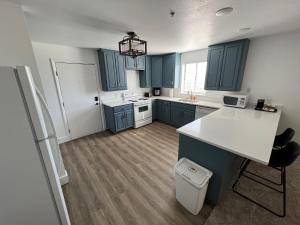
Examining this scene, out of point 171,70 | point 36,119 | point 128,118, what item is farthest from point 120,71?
point 36,119

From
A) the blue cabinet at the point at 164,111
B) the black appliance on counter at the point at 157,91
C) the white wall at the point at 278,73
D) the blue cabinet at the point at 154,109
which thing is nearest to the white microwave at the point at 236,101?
the white wall at the point at 278,73

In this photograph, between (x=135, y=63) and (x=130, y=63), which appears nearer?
(x=130, y=63)

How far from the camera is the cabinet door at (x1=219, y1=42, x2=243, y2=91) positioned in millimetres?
2812

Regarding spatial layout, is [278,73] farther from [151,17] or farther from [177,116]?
[151,17]

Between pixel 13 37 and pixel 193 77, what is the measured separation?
4080 millimetres

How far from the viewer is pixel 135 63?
13.8ft

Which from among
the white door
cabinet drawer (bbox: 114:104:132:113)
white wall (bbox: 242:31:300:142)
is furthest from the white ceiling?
cabinet drawer (bbox: 114:104:132:113)

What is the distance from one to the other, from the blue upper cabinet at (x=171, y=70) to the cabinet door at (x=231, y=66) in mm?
1545

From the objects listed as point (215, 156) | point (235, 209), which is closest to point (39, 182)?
point (215, 156)

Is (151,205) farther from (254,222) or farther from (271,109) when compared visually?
(271,109)

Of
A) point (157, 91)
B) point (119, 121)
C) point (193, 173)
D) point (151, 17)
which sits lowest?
point (119, 121)

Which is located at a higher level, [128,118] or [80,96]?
[80,96]

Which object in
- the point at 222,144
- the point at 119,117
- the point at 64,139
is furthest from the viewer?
the point at 119,117

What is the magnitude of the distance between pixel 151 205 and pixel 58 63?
3.60m
